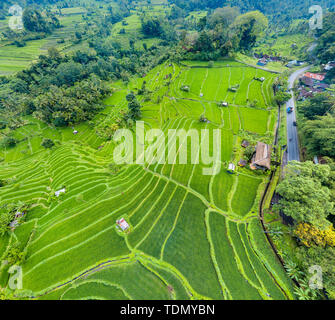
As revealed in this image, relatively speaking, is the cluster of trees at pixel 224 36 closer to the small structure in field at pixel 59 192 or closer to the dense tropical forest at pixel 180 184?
the dense tropical forest at pixel 180 184

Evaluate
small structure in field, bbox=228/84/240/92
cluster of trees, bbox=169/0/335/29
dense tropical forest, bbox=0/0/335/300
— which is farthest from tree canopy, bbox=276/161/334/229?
cluster of trees, bbox=169/0/335/29

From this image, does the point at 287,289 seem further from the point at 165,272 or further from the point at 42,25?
the point at 42,25

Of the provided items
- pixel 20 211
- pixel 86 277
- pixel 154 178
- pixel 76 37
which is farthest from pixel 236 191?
pixel 76 37

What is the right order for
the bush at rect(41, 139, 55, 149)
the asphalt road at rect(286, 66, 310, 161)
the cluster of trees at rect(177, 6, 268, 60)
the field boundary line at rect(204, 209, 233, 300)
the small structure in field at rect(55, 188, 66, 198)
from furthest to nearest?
the cluster of trees at rect(177, 6, 268, 60) → the bush at rect(41, 139, 55, 149) → the asphalt road at rect(286, 66, 310, 161) → the small structure in field at rect(55, 188, 66, 198) → the field boundary line at rect(204, 209, 233, 300)

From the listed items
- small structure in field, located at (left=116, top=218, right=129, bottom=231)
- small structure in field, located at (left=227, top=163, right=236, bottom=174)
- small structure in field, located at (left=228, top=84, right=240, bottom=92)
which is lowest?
small structure in field, located at (left=116, top=218, right=129, bottom=231)

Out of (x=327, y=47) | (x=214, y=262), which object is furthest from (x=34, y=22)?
(x=327, y=47)

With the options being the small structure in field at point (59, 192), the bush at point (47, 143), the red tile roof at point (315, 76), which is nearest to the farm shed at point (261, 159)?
the small structure in field at point (59, 192)

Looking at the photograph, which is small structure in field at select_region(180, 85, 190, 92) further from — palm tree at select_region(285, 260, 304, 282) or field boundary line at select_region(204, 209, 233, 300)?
palm tree at select_region(285, 260, 304, 282)
